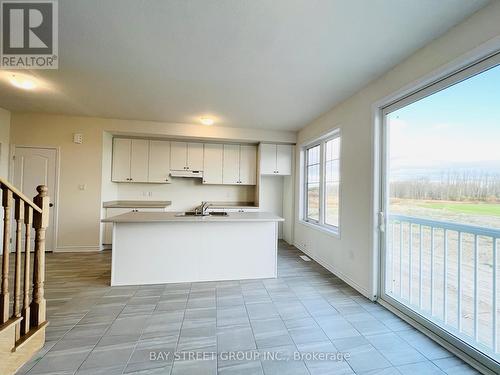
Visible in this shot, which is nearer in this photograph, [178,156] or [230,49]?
[230,49]

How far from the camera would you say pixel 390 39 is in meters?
1.92

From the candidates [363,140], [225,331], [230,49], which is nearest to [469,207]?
[363,140]

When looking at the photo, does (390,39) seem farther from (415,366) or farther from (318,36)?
(415,366)

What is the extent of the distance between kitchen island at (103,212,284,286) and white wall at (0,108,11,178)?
283 centimetres

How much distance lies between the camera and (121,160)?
4688mm

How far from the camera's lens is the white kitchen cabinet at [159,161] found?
480cm

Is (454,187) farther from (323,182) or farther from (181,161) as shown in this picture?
(181,161)

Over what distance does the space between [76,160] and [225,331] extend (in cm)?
413

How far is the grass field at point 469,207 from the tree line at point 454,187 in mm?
40

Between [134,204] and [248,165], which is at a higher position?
[248,165]

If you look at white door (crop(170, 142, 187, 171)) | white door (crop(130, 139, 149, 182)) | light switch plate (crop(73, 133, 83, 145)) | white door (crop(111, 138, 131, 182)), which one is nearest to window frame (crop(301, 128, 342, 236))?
white door (crop(170, 142, 187, 171))

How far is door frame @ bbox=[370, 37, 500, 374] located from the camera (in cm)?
163

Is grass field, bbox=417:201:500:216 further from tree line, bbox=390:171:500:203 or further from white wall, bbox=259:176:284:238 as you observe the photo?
white wall, bbox=259:176:284:238

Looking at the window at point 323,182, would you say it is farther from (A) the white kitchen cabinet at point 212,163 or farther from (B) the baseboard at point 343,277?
(A) the white kitchen cabinet at point 212,163
